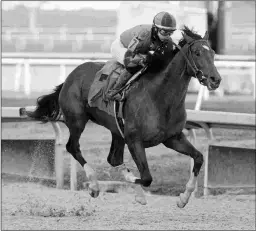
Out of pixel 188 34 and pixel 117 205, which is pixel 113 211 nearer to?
pixel 117 205

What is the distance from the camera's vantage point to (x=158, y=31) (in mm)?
6469

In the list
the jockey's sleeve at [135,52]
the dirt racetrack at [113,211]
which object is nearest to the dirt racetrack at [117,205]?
the dirt racetrack at [113,211]

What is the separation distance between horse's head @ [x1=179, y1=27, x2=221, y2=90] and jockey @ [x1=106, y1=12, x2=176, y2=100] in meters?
0.14

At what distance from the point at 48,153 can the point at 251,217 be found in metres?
2.47

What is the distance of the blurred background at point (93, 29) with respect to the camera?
1396 centimetres

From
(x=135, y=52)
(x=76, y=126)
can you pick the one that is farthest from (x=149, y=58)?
(x=76, y=126)

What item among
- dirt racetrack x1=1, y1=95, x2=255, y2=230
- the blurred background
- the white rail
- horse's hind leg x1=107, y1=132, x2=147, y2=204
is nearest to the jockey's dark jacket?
horse's hind leg x1=107, y1=132, x2=147, y2=204

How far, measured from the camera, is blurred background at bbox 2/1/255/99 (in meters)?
14.0

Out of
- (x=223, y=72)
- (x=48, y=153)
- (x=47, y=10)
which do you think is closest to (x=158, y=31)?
(x=48, y=153)

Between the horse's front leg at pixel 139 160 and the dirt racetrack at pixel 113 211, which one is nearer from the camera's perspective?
the horse's front leg at pixel 139 160

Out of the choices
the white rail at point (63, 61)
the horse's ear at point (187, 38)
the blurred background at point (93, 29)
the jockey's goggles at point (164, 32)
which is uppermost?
the jockey's goggles at point (164, 32)

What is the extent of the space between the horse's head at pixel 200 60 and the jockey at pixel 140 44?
138 mm

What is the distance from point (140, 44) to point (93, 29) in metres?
11.2

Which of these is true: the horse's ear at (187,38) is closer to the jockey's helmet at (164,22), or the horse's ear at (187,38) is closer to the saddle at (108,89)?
the jockey's helmet at (164,22)
